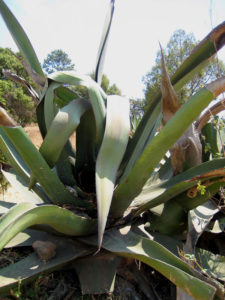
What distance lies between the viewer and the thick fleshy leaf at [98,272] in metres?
1.29

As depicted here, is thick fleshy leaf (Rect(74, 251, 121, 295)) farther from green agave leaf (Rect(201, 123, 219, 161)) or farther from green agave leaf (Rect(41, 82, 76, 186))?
green agave leaf (Rect(201, 123, 219, 161))

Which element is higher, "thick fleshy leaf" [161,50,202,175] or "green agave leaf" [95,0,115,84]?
"green agave leaf" [95,0,115,84]

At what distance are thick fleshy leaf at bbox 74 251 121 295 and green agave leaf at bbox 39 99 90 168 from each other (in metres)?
0.49

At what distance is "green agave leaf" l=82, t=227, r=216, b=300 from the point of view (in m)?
0.99

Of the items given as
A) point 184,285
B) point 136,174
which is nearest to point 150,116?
point 136,174

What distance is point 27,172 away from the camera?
64.4 inches

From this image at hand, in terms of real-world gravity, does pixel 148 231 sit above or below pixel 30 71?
below

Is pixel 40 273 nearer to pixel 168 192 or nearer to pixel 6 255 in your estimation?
pixel 6 255

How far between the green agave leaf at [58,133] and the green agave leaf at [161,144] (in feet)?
1.06

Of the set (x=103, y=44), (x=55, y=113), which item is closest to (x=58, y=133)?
(x=55, y=113)

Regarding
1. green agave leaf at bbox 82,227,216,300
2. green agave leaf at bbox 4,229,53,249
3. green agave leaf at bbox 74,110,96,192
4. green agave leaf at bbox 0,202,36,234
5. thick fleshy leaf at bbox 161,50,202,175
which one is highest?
thick fleshy leaf at bbox 161,50,202,175

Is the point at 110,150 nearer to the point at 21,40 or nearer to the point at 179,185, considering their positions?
the point at 179,185

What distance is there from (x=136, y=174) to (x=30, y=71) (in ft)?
2.68

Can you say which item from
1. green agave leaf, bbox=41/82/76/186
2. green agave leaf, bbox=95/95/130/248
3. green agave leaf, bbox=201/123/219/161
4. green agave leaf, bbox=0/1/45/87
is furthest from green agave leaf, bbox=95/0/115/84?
green agave leaf, bbox=201/123/219/161
